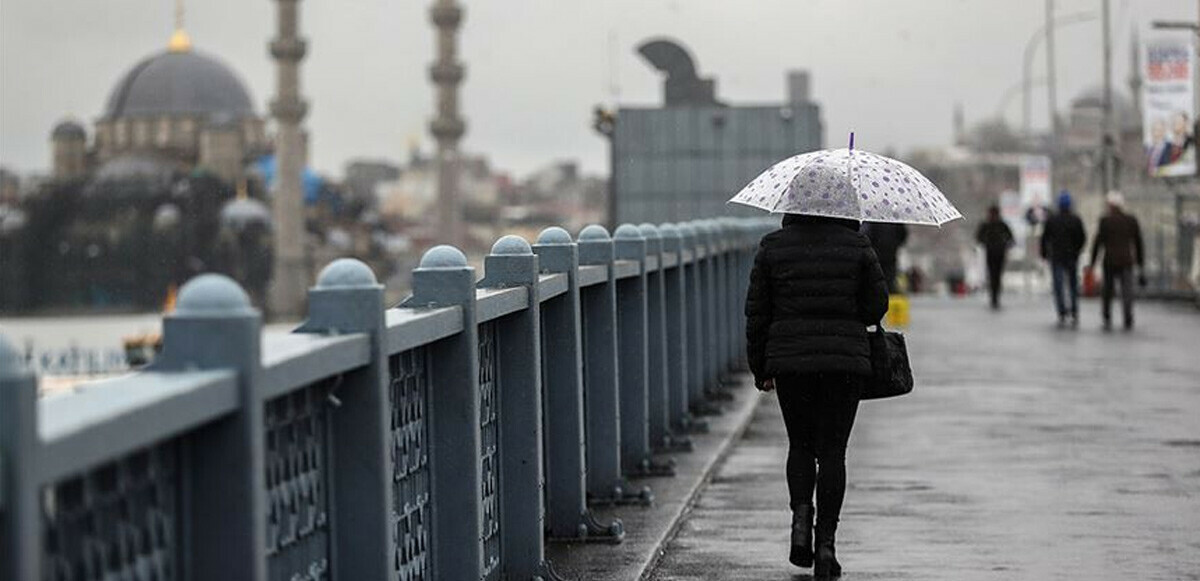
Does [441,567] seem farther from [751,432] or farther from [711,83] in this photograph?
[711,83]

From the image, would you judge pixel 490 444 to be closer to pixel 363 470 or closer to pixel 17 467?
pixel 363 470

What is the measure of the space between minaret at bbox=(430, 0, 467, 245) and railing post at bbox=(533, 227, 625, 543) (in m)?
173

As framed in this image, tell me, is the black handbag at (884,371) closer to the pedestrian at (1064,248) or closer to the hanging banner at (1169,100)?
the pedestrian at (1064,248)

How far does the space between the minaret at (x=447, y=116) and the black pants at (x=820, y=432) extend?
570 ft

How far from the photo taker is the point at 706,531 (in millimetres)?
11109

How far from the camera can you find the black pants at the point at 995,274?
128ft

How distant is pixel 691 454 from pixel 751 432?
6.71 feet

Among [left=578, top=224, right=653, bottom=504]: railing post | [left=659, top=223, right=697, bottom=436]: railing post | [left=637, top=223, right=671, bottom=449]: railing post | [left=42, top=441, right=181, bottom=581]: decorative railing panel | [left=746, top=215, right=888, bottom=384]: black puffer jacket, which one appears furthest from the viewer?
[left=659, top=223, right=697, bottom=436]: railing post

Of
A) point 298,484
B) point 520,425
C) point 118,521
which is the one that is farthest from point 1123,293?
point 118,521

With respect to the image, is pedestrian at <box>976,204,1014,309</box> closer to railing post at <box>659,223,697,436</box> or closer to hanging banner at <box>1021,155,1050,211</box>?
railing post at <box>659,223,697,436</box>

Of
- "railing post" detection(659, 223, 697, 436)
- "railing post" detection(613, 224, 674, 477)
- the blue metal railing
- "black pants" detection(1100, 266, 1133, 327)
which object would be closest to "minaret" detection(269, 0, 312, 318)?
"black pants" detection(1100, 266, 1133, 327)

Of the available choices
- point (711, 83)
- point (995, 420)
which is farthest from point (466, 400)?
point (711, 83)

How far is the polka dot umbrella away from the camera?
9.47m

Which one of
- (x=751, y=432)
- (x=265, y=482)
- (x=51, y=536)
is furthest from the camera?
(x=751, y=432)
